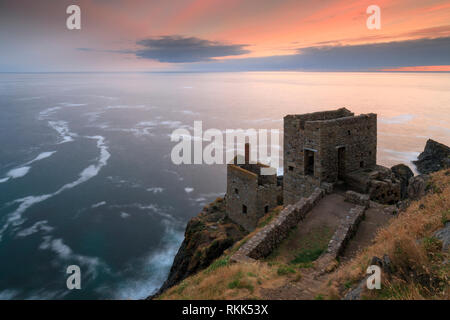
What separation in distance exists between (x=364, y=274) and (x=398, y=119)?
9964cm

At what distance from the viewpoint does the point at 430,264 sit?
20.4ft

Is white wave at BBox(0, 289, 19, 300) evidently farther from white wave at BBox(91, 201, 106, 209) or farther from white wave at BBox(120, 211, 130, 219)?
white wave at BBox(91, 201, 106, 209)

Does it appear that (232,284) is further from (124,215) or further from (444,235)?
(124,215)

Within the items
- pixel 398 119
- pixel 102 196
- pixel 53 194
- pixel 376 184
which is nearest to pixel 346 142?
pixel 376 184

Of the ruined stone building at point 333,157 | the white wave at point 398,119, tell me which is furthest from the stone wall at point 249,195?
the white wave at point 398,119

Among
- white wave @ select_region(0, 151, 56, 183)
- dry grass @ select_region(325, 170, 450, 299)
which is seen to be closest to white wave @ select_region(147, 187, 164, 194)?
white wave @ select_region(0, 151, 56, 183)

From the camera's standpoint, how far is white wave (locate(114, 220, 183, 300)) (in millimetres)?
27109

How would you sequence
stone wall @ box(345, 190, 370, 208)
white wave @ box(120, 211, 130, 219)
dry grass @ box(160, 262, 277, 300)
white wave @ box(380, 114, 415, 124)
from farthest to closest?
white wave @ box(380, 114, 415, 124) → white wave @ box(120, 211, 130, 219) → stone wall @ box(345, 190, 370, 208) → dry grass @ box(160, 262, 277, 300)

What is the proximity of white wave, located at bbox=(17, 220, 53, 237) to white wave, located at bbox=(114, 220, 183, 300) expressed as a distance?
45.2 ft

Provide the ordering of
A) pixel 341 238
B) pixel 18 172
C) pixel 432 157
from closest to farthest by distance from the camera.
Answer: pixel 341 238 < pixel 432 157 < pixel 18 172

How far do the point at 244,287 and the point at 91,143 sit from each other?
72.8m

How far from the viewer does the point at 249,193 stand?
24453 millimetres

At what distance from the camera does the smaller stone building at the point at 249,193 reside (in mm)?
23922

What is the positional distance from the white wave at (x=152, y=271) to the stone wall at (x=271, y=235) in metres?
18.8
